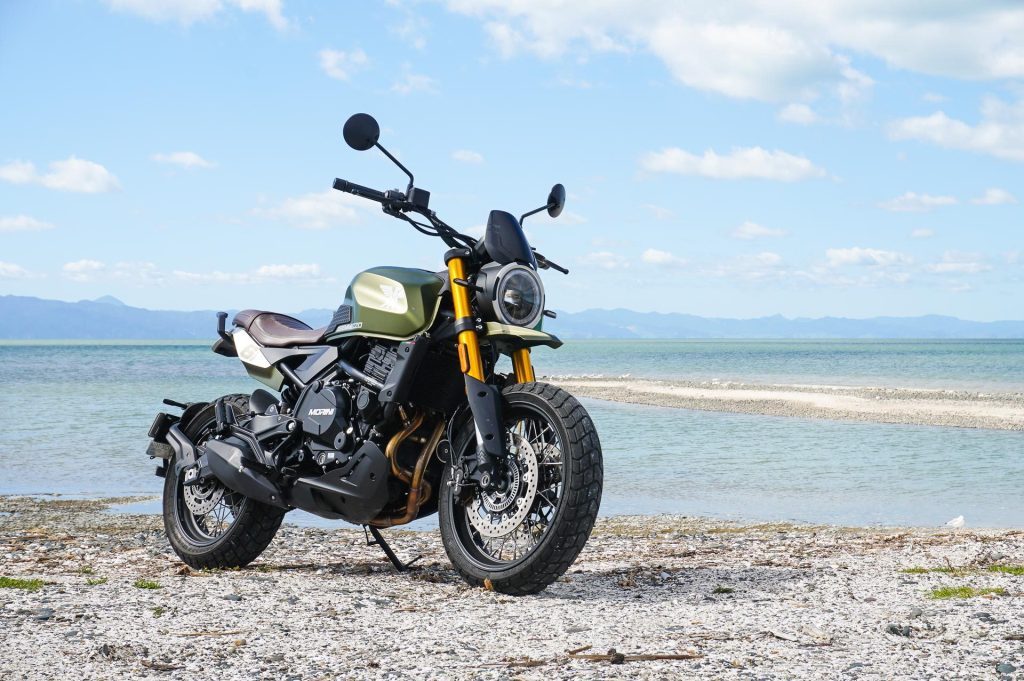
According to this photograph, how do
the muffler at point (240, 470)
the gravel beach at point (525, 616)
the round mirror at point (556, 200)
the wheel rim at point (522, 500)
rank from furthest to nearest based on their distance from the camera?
the muffler at point (240, 470) < the round mirror at point (556, 200) < the wheel rim at point (522, 500) < the gravel beach at point (525, 616)

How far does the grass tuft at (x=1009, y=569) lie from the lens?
6.01m

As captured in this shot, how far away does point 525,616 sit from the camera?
4895 mm

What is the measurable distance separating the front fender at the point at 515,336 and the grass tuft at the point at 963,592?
2326 millimetres

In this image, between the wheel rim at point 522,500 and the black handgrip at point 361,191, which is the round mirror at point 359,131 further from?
the wheel rim at point 522,500

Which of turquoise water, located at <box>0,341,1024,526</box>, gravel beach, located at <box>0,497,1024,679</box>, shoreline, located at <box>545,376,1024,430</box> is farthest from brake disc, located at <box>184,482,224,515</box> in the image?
shoreline, located at <box>545,376,1024,430</box>

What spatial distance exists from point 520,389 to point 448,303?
0.66 meters

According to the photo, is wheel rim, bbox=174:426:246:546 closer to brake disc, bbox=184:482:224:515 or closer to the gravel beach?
brake disc, bbox=184:482:224:515

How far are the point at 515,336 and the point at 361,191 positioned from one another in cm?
125

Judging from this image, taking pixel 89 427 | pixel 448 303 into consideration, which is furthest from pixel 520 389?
pixel 89 427

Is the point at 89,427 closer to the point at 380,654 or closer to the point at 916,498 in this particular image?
the point at 916,498

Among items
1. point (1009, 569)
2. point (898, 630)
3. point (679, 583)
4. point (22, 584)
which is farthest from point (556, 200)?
point (22, 584)

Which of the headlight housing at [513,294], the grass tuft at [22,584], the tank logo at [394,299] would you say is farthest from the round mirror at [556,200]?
the grass tuft at [22,584]

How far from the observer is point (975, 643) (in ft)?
14.1

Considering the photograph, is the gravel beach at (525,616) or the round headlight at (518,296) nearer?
the gravel beach at (525,616)
